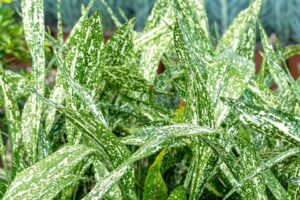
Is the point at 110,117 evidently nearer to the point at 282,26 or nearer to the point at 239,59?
the point at 239,59

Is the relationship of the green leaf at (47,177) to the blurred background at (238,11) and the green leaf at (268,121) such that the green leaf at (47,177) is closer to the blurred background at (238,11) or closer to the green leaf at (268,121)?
the green leaf at (268,121)

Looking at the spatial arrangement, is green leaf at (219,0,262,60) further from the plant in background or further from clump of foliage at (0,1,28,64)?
the plant in background

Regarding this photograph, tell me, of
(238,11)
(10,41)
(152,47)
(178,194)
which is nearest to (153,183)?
(178,194)

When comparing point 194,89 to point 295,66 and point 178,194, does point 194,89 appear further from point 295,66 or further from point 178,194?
point 295,66

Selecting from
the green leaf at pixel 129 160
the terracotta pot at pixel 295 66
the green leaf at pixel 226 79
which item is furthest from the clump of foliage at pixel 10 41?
the green leaf at pixel 129 160

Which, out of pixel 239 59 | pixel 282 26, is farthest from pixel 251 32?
pixel 282 26

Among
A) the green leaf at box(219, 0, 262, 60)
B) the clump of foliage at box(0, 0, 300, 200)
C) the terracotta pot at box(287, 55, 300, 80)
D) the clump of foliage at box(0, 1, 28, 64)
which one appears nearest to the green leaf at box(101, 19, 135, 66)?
the clump of foliage at box(0, 0, 300, 200)

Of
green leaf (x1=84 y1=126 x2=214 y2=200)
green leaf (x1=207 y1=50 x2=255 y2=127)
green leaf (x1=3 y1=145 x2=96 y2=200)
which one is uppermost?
green leaf (x1=207 y1=50 x2=255 y2=127)
